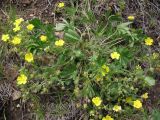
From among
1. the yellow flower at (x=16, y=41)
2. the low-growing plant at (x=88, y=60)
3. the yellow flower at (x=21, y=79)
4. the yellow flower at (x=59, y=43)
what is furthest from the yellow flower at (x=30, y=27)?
the yellow flower at (x=21, y=79)

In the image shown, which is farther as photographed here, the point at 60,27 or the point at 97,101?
the point at 60,27

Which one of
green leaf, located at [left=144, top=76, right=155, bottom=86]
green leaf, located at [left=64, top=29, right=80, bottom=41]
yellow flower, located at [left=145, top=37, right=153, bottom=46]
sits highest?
green leaf, located at [left=64, top=29, right=80, bottom=41]

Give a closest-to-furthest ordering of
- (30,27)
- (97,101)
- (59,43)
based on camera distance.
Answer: (97,101), (59,43), (30,27)

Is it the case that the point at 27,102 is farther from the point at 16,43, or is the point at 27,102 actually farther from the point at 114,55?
the point at 114,55

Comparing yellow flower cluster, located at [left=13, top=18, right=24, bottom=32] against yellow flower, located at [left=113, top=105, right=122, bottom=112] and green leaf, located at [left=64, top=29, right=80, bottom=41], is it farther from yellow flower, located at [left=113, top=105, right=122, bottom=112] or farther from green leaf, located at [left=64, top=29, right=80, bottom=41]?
yellow flower, located at [left=113, top=105, right=122, bottom=112]

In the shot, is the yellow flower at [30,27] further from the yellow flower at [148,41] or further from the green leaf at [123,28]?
the yellow flower at [148,41]

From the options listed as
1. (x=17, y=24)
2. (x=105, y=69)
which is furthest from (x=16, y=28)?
(x=105, y=69)

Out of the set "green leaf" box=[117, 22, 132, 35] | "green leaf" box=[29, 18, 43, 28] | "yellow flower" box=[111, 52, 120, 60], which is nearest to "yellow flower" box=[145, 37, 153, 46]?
"green leaf" box=[117, 22, 132, 35]

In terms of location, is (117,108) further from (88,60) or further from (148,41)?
(148,41)
